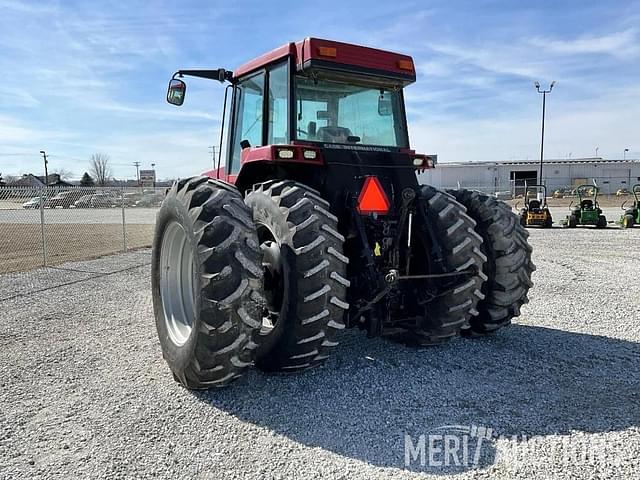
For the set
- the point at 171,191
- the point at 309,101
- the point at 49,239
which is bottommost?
the point at 49,239

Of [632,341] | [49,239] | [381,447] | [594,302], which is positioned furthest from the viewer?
[49,239]

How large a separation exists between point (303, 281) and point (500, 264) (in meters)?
2.21

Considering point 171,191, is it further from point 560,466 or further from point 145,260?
point 145,260

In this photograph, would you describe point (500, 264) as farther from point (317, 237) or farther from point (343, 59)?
point (343, 59)

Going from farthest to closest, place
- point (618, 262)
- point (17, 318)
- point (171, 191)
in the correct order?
point (618, 262) → point (17, 318) → point (171, 191)

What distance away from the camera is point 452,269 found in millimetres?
4582

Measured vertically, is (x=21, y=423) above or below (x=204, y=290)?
below

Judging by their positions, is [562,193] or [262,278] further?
[562,193]

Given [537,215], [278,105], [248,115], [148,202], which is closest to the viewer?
[278,105]

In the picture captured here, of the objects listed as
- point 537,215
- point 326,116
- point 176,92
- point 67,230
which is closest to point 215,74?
point 176,92

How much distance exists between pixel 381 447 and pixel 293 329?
1.05 m

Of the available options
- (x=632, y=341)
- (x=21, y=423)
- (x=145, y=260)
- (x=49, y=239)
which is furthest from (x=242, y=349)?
(x=49, y=239)

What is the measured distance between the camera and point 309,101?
4.85m

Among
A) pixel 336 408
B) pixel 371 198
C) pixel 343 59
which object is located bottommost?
pixel 336 408
